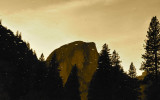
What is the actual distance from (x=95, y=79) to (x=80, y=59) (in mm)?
83594

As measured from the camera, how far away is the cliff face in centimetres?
10856

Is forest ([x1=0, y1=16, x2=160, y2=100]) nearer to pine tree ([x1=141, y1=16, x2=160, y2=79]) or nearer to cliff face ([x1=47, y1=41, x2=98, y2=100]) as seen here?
pine tree ([x1=141, y1=16, x2=160, y2=79])

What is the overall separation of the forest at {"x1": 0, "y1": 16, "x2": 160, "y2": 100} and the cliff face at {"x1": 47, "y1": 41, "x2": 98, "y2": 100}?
53.6 meters

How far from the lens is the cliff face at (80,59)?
356 feet

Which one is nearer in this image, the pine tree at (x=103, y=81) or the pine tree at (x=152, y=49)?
the pine tree at (x=152, y=49)

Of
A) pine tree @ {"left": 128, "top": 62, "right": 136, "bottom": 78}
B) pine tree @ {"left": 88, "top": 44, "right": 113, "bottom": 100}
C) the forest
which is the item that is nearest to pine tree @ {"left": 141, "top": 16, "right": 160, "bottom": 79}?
the forest

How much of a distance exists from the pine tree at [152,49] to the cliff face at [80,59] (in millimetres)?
76787

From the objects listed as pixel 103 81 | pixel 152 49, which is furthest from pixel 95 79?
pixel 152 49

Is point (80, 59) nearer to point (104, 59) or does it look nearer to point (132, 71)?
point (132, 71)

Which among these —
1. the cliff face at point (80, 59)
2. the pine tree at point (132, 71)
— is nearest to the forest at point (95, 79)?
the pine tree at point (132, 71)

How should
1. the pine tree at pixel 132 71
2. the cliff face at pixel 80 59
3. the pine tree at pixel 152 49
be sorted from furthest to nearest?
the cliff face at pixel 80 59 < the pine tree at pixel 132 71 < the pine tree at pixel 152 49

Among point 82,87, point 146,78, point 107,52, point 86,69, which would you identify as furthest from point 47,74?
point 86,69

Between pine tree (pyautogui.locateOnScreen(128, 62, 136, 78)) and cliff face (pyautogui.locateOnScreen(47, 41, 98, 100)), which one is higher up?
cliff face (pyautogui.locateOnScreen(47, 41, 98, 100))

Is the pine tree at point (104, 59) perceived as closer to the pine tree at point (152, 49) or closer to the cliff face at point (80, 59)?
the pine tree at point (152, 49)
